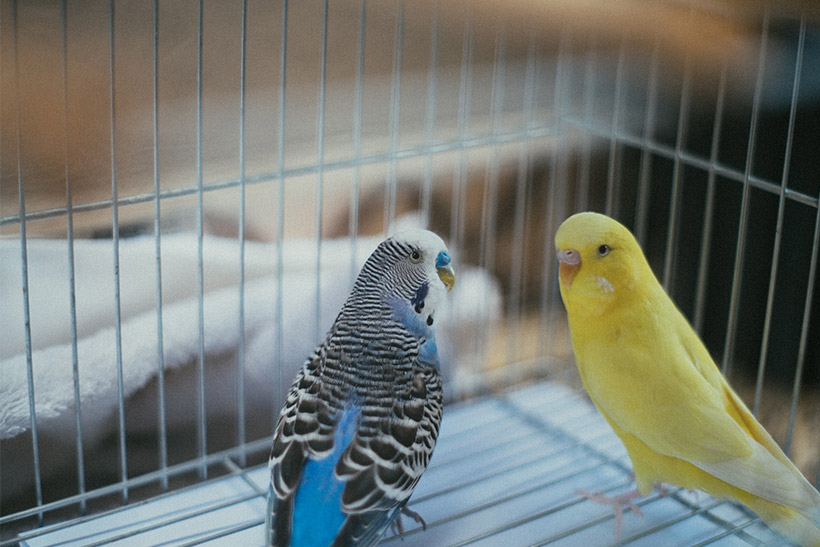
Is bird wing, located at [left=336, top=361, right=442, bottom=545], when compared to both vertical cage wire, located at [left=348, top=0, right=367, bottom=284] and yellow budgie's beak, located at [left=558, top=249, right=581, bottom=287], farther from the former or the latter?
vertical cage wire, located at [left=348, top=0, right=367, bottom=284]

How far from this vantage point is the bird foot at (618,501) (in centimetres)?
108

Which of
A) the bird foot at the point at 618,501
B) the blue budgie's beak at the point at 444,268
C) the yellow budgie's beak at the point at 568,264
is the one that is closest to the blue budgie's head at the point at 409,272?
the blue budgie's beak at the point at 444,268

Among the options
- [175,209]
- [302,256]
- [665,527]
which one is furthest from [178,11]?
[665,527]

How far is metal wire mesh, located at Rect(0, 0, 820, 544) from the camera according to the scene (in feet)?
3.82

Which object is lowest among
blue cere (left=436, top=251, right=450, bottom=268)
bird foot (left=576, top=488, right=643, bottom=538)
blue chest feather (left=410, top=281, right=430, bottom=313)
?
bird foot (left=576, top=488, right=643, bottom=538)

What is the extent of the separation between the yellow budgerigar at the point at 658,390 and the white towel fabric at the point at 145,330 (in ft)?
1.43

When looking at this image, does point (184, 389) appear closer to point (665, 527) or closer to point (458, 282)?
point (458, 282)

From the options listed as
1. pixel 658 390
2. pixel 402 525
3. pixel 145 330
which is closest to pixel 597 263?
pixel 658 390

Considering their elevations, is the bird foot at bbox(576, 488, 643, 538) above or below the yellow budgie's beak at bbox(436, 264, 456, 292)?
below

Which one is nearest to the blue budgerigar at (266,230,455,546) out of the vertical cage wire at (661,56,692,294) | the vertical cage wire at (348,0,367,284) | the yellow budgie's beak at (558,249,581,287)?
the yellow budgie's beak at (558,249,581,287)

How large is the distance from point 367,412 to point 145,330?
1.59 ft

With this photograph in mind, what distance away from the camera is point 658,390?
0.97 m

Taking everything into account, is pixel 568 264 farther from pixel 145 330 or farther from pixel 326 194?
pixel 326 194

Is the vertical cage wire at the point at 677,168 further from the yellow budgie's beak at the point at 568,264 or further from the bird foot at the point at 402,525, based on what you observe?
the bird foot at the point at 402,525
